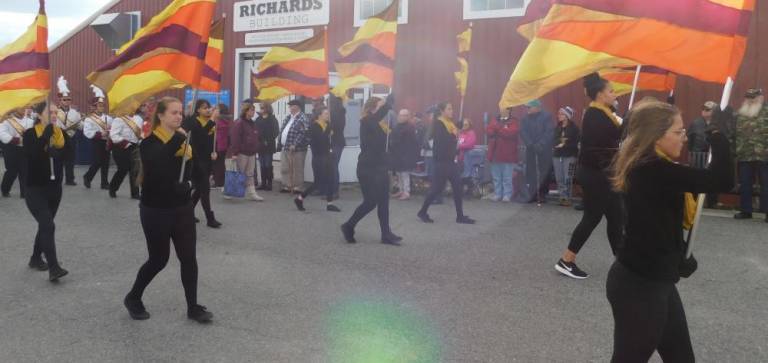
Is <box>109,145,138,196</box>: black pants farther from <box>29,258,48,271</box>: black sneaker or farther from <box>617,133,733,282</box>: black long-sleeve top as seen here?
<box>617,133,733,282</box>: black long-sleeve top

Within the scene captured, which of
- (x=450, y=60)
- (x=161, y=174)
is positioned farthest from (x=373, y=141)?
(x=450, y=60)

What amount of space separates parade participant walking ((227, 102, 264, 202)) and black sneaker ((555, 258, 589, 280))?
23.2 feet

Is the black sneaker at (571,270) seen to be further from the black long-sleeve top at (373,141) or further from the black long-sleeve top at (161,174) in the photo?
the black long-sleeve top at (161,174)

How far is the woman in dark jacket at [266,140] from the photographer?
14172 mm

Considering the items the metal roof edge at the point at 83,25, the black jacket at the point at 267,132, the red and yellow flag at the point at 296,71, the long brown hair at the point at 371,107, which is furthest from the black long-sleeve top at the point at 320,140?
the metal roof edge at the point at 83,25

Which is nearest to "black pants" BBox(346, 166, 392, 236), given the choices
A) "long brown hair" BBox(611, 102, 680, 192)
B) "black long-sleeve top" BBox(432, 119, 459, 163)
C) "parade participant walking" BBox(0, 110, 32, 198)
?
"black long-sleeve top" BBox(432, 119, 459, 163)

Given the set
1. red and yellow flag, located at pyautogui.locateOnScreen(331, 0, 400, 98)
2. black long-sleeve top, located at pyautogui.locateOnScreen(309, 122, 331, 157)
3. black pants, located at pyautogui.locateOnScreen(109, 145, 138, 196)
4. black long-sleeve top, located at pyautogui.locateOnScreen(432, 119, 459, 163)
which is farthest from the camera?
black pants, located at pyautogui.locateOnScreen(109, 145, 138, 196)

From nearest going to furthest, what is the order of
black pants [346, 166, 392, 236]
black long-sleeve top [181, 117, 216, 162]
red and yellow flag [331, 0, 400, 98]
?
1. black pants [346, 166, 392, 236]
2. black long-sleeve top [181, 117, 216, 162]
3. red and yellow flag [331, 0, 400, 98]

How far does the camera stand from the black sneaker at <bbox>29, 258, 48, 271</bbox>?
21.9 ft

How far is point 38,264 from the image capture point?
6703 mm

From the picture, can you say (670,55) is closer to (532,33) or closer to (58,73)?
(532,33)

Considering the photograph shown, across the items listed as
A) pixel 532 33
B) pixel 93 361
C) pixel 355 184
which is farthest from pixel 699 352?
pixel 355 184

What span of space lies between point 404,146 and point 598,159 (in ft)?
22.7

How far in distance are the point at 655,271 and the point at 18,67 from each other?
21.6 feet
